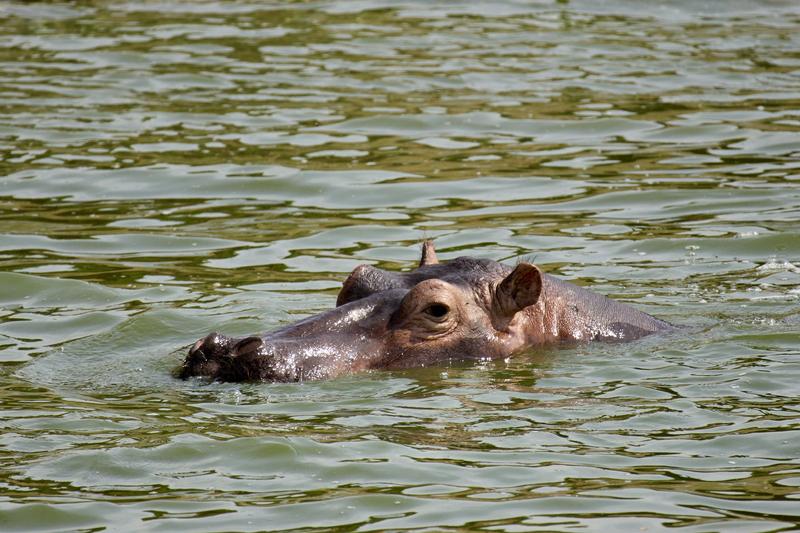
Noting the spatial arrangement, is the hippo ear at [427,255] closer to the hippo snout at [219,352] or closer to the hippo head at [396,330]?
the hippo head at [396,330]

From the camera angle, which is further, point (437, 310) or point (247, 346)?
point (437, 310)

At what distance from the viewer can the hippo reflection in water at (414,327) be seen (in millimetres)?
9242

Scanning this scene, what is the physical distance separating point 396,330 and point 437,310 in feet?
0.93

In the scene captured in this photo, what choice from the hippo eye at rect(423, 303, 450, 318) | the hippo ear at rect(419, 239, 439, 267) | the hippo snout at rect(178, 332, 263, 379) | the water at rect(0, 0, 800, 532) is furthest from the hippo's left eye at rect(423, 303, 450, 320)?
the hippo snout at rect(178, 332, 263, 379)

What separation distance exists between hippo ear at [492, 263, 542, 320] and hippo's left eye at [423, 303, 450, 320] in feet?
1.24

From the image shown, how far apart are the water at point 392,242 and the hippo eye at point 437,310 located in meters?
0.38

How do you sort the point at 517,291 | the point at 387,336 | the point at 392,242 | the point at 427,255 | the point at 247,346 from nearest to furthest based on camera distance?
the point at 247,346 < the point at 387,336 < the point at 517,291 < the point at 427,255 < the point at 392,242

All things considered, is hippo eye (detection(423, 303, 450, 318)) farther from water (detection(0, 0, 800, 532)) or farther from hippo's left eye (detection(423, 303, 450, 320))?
water (detection(0, 0, 800, 532))

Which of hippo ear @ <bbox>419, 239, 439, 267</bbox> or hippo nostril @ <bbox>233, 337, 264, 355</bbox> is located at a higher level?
hippo ear @ <bbox>419, 239, 439, 267</bbox>

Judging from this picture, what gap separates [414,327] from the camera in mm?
9695

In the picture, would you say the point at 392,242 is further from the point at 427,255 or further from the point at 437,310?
the point at 437,310

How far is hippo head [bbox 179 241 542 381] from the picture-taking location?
30.3 ft

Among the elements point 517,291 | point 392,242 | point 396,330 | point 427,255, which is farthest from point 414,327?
point 392,242

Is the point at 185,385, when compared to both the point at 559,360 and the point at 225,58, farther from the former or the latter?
the point at 225,58
